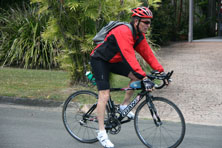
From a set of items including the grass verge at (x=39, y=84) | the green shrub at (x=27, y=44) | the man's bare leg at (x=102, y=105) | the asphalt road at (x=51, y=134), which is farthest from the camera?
the green shrub at (x=27, y=44)

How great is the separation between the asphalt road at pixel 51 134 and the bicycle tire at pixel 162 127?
0.32 m

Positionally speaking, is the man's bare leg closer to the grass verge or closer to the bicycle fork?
the bicycle fork

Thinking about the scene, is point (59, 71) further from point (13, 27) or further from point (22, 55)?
point (13, 27)

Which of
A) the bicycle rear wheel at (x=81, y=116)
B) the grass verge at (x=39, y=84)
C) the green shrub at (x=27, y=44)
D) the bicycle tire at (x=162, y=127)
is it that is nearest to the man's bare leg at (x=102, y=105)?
the bicycle rear wheel at (x=81, y=116)

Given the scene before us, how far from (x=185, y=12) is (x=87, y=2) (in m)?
14.1

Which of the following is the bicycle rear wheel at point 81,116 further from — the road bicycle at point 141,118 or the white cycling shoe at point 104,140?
the white cycling shoe at point 104,140

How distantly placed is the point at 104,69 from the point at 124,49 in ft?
1.59

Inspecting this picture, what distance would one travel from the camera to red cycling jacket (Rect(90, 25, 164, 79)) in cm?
452

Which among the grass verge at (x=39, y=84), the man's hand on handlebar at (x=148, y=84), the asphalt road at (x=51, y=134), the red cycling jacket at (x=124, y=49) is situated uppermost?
the red cycling jacket at (x=124, y=49)

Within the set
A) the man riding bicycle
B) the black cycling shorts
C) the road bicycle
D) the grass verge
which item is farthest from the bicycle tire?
the grass verge

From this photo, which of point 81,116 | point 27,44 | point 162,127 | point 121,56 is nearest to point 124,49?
point 121,56

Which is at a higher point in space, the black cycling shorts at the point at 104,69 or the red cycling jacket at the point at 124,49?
the red cycling jacket at the point at 124,49

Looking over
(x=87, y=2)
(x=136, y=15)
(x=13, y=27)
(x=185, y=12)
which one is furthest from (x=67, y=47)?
(x=185, y=12)

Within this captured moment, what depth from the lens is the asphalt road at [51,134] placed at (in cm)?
517
